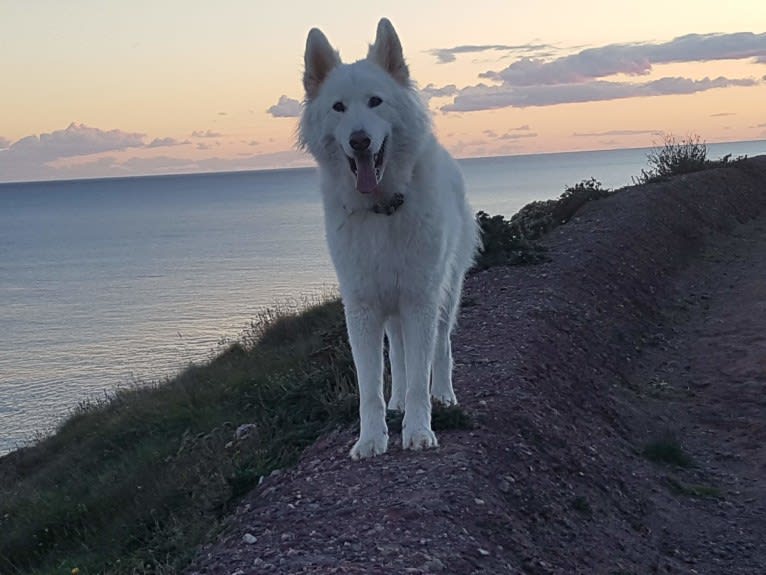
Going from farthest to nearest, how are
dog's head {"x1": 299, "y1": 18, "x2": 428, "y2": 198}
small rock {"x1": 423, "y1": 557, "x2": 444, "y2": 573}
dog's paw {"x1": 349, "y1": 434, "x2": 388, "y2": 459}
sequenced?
dog's paw {"x1": 349, "y1": 434, "x2": 388, "y2": 459}
dog's head {"x1": 299, "y1": 18, "x2": 428, "y2": 198}
small rock {"x1": 423, "y1": 557, "x2": 444, "y2": 573}

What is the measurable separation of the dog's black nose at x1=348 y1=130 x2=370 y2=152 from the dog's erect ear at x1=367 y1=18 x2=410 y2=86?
23.7 inches

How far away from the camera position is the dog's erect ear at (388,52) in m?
5.86

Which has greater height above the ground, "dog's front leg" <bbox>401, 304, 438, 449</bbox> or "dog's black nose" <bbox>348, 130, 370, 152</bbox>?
"dog's black nose" <bbox>348, 130, 370, 152</bbox>

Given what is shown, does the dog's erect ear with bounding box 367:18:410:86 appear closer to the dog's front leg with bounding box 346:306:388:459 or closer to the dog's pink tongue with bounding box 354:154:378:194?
the dog's pink tongue with bounding box 354:154:378:194

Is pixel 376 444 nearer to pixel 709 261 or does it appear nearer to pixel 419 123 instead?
pixel 419 123

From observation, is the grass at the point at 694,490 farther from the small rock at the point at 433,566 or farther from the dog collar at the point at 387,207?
the dog collar at the point at 387,207

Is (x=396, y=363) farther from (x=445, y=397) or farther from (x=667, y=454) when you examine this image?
(x=667, y=454)

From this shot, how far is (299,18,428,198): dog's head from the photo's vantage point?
5.57 m

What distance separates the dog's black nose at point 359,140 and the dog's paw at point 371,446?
6.05 feet

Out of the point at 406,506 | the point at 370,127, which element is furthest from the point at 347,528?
the point at 370,127

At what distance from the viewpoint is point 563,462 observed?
258 inches

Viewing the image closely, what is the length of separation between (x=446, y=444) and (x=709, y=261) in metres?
10.4

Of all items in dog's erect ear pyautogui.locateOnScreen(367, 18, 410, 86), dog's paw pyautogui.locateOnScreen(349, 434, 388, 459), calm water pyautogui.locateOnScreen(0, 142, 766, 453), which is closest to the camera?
dog's erect ear pyautogui.locateOnScreen(367, 18, 410, 86)

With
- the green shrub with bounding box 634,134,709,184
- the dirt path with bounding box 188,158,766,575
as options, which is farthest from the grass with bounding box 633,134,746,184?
the dirt path with bounding box 188,158,766,575
